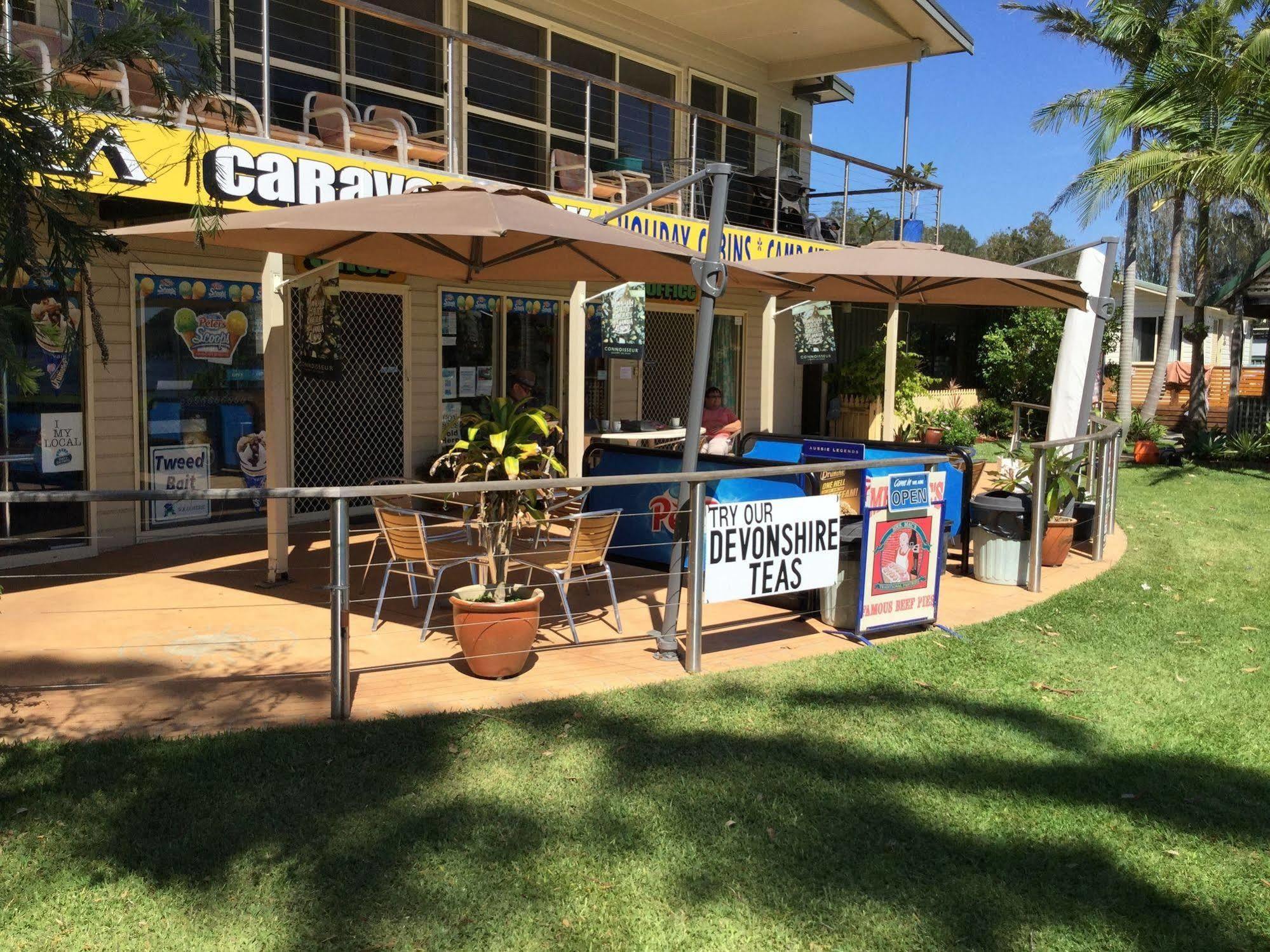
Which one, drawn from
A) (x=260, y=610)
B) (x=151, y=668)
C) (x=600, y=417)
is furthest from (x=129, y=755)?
(x=600, y=417)

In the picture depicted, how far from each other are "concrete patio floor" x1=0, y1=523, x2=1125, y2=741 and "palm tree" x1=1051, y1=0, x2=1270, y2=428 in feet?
26.8

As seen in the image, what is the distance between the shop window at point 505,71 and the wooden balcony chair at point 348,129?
6.40ft

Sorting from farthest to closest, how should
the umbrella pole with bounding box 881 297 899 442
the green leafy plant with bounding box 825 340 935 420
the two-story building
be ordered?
the green leafy plant with bounding box 825 340 935 420, the umbrella pole with bounding box 881 297 899 442, the two-story building

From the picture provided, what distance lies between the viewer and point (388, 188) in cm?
821

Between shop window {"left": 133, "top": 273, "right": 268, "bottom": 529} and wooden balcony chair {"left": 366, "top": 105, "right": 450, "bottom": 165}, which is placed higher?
wooden balcony chair {"left": 366, "top": 105, "right": 450, "bottom": 165}

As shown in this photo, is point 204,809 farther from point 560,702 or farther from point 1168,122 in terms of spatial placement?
point 1168,122

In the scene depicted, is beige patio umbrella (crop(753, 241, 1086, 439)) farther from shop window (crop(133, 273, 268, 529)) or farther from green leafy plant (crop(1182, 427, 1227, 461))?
green leafy plant (crop(1182, 427, 1227, 461))

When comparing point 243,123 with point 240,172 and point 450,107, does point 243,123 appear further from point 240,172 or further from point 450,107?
point 450,107

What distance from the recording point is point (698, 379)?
573cm

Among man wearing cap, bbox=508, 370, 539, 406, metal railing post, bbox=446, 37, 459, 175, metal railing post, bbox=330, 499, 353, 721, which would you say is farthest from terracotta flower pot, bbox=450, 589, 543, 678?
metal railing post, bbox=446, 37, 459, 175

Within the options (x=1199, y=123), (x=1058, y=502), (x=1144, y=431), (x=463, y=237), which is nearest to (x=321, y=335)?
(x=463, y=237)

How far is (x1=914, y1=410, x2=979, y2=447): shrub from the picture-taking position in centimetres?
1908

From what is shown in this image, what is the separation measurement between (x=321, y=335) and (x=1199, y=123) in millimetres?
14116

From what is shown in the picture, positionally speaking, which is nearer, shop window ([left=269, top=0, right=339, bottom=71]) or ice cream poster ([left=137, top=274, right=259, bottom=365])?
ice cream poster ([left=137, top=274, right=259, bottom=365])
